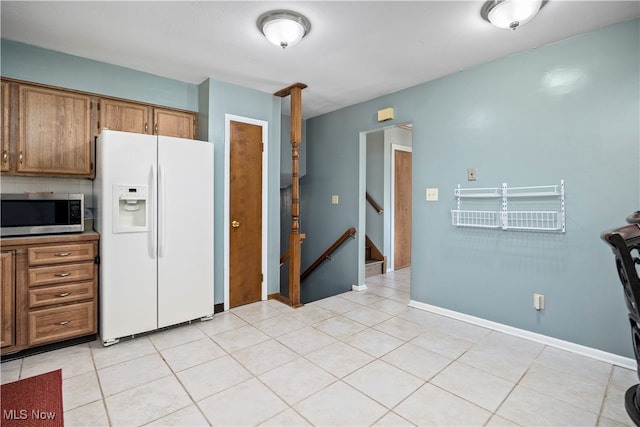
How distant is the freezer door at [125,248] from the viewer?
2551mm

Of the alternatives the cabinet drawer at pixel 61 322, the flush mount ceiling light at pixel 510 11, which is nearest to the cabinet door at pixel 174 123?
the cabinet drawer at pixel 61 322

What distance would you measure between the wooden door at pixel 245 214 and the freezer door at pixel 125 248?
0.87 metres

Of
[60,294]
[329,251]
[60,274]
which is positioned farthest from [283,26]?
[329,251]

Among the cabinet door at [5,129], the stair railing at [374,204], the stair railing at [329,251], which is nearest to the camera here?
the cabinet door at [5,129]

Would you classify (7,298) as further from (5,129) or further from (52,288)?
(5,129)

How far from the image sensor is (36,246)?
93.7 inches

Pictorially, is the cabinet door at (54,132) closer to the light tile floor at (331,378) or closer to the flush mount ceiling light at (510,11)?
the light tile floor at (331,378)

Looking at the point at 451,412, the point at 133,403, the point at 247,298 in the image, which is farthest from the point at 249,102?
the point at 451,412

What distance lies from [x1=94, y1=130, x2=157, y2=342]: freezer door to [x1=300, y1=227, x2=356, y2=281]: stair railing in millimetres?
2459

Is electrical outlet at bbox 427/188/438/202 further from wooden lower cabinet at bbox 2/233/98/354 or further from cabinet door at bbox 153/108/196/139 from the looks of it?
wooden lower cabinet at bbox 2/233/98/354

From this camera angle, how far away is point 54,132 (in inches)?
108

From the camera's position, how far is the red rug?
1698 mm

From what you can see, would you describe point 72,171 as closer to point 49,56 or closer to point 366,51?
point 49,56

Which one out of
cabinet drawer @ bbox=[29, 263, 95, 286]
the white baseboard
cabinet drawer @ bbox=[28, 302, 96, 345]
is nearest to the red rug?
cabinet drawer @ bbox=[28, 302, 96, 345]
